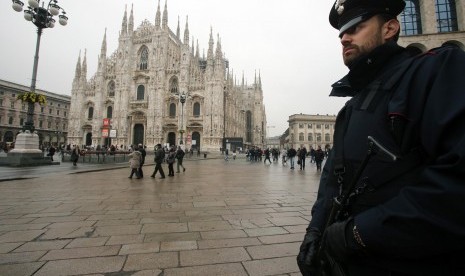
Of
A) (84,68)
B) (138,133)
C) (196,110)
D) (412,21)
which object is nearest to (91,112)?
(84,68)

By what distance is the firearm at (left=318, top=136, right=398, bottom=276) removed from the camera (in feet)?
3.29

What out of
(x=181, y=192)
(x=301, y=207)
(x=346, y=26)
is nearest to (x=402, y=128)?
(x=346, y=26)

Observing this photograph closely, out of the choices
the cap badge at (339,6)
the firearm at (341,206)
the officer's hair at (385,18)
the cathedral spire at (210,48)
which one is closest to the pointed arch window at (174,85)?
the cathedral spire at (210,48)

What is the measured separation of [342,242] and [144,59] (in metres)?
44.6

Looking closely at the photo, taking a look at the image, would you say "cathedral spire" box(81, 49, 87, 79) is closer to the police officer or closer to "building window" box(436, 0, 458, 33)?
"building window" box(436, 0, 458, 33)

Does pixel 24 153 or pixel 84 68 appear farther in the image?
pixel 84 68

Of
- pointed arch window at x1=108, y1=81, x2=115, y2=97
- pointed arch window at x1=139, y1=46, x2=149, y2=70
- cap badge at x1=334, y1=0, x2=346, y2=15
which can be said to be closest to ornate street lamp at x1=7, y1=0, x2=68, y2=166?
cap badge at x1=334, y1=0, x2=346, y2=15

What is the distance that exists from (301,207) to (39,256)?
4144mm

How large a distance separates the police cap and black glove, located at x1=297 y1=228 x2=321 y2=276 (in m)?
1.08

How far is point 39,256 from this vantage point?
8.86ft

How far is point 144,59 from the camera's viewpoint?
41125 mm

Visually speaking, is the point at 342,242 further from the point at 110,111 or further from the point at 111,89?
the point at 111,89

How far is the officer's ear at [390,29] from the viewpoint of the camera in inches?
51.6

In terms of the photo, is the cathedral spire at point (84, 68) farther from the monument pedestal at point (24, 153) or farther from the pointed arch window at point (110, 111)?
the monument pedestal at point (24, 153)
